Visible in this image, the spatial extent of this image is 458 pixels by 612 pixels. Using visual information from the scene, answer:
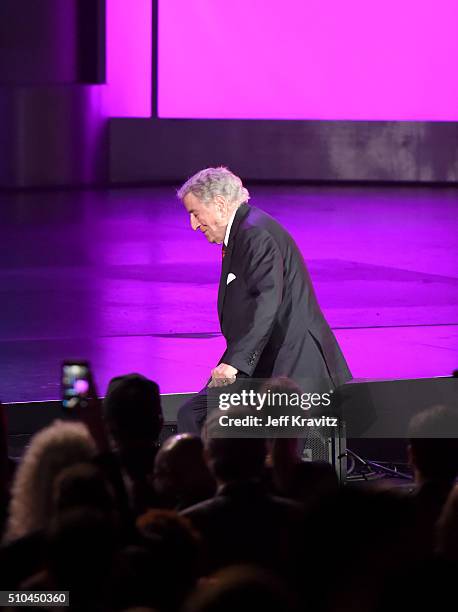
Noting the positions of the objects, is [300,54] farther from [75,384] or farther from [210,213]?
[75,384]

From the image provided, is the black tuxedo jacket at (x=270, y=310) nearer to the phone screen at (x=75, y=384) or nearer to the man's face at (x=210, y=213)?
the man's face at (x=210, y=213)

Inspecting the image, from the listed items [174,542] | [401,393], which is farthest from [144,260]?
[174,542]

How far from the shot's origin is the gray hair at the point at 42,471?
3.13 m

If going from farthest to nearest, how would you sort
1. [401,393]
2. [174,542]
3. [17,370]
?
[17,370] → [401,393] → [174,542]

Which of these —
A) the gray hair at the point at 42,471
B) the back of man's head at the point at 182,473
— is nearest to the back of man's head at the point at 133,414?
the back of man's head at the point at 182,473

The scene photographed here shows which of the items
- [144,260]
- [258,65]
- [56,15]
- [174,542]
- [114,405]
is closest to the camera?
[174,542]

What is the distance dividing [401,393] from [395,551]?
4734 millimetres

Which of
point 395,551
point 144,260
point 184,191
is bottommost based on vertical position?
point 144,260

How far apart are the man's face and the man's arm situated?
155 millimetres

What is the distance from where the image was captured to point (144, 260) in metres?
13.4

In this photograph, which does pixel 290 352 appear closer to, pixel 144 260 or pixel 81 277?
pixel 81 277

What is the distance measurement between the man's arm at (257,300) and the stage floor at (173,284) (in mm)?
2299

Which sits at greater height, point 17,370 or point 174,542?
point 174,542

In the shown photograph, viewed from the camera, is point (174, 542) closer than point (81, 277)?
Yes
